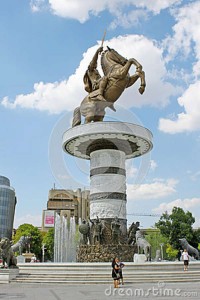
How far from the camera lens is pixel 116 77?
24.5 m

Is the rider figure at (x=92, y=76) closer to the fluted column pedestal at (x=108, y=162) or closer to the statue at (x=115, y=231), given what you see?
the fluted column pedestal at (x=108, y=162)

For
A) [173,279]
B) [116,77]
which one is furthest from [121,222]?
[116,77]

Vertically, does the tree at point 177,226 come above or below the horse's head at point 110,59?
below

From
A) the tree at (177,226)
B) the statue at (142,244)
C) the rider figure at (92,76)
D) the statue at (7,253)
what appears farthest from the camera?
the tree at (177,226)

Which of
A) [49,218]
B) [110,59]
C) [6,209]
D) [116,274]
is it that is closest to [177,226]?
[110,59]

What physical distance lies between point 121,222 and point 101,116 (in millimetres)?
7524

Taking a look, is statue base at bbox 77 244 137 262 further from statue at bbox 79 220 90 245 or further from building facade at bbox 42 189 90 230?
building facade at bbox 42 189 90 230

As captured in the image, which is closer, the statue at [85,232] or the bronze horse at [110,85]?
the statue at [85,232]

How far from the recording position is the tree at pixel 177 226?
42.1 metres

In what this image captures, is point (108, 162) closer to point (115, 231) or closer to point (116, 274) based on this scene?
point (115, 231)

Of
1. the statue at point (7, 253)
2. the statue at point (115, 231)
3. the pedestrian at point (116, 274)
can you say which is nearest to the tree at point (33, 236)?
A: the statue at point (115, 231)

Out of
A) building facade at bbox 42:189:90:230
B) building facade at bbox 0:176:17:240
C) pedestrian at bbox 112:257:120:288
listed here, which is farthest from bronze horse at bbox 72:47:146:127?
building facade at bbox 0:176:17:240

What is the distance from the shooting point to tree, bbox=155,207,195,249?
42.1 m

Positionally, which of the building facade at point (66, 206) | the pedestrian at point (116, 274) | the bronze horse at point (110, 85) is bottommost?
the pedestrian at point (116, 274)
